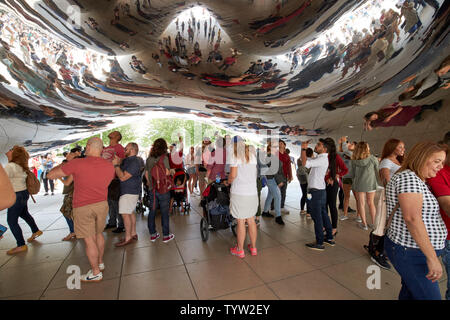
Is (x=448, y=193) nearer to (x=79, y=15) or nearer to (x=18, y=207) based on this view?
(x=18, y=207)

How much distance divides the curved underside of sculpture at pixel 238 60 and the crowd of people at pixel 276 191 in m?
2.11

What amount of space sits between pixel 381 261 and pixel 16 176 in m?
5.50

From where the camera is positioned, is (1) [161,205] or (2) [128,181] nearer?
(2) [128,181]

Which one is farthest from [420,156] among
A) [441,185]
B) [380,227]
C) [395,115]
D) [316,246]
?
[395,115]

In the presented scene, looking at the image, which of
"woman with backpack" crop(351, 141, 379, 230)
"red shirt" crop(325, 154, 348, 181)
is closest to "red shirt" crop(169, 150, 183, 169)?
"red shirt" crop(325, 154, 348, 181)

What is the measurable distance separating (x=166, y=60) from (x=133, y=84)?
6.12ft

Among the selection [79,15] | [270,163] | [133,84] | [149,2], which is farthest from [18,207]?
[133,84]

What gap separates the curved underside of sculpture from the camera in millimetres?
4300

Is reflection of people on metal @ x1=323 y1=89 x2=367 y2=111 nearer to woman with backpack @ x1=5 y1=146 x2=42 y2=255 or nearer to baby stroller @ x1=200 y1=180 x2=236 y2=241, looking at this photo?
baby stroller @ x1=200 y1=180 x2=236 y2=241

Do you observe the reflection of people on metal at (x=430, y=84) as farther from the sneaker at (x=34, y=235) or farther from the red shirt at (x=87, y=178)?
the sneaker at (x=34, y=235)

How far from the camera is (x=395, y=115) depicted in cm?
585

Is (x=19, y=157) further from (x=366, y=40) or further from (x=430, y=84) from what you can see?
(x=430, y=84)

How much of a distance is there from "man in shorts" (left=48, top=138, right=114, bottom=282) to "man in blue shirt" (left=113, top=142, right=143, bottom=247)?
28.9 inches
